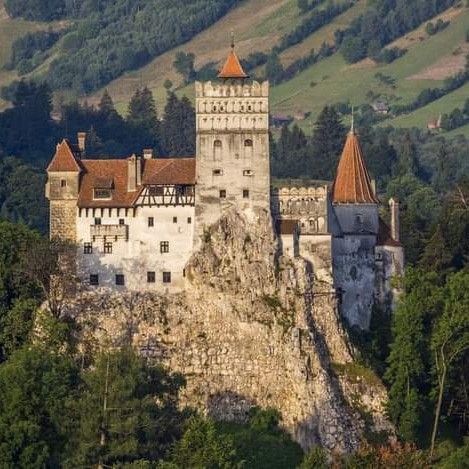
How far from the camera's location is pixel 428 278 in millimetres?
111188

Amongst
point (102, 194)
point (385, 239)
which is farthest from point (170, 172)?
point (385, 239)

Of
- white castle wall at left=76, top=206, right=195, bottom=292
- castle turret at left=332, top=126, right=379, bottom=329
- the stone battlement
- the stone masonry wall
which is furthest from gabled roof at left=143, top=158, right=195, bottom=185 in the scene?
castle turret at left=332, top=126, right=379, bottom=329

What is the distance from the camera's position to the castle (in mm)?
103625

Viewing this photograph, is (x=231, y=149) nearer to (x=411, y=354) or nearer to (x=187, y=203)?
(x=187, y=203)

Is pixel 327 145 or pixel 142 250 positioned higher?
pixel 327 145

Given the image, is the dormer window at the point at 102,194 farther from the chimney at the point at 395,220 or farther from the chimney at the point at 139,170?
the chimney at the point at 395,220

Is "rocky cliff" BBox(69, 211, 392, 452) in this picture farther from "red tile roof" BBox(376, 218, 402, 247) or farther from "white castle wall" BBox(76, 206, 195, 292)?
"red tile roof" BBox(376, 218, 402, 247)

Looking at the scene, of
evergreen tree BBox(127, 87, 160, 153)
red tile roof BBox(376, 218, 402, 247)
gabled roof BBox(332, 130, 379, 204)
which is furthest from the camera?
evergreen tree BBox(127, 87, 160, 153)

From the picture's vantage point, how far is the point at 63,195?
105 meters

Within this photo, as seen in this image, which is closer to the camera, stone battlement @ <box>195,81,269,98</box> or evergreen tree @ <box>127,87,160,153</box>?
stone battlement @ <box>195,81,269,98</box>

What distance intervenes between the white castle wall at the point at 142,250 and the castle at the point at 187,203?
0.04m

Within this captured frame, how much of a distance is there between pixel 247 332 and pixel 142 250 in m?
5.31

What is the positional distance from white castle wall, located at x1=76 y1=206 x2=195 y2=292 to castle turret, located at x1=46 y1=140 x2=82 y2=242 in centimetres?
49

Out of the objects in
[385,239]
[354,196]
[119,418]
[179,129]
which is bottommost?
[119,418]
